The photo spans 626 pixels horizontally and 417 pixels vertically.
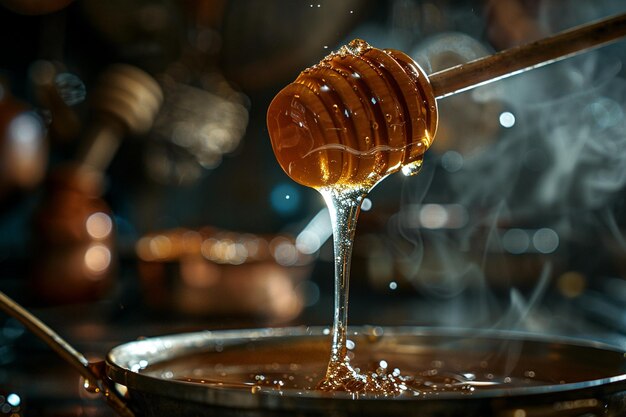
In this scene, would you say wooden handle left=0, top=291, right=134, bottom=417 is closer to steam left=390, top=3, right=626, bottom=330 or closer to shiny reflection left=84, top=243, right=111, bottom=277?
shiny reflection left=84, top=243, right=111, bottom=277

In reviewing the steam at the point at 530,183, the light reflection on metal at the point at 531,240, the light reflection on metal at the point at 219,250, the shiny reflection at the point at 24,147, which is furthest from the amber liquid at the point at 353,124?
the light reflection on metal at the point at 531,240

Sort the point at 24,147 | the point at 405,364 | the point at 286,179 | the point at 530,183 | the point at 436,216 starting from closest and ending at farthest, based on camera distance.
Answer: the point at 405,364 → the point at 24,147 → the point at 436,216 → the point at 530,183 → the point at 286,179

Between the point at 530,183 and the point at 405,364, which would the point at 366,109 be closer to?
the point at 405,364

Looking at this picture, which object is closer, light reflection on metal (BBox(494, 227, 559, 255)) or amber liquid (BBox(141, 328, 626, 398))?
amber liquid (BBox(141, 328, 626, 398))

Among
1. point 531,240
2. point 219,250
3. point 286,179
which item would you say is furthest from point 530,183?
point 219,250

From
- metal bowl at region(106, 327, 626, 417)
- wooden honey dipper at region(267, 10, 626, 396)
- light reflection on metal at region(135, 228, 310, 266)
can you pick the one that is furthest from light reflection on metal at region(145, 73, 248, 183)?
wooden honey dipper at region(267, 10, 626, 396)

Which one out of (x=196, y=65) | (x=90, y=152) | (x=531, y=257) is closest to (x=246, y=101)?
(x=196, y=65)
